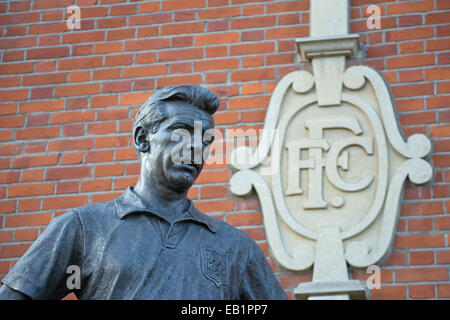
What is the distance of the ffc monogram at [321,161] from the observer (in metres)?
4.48

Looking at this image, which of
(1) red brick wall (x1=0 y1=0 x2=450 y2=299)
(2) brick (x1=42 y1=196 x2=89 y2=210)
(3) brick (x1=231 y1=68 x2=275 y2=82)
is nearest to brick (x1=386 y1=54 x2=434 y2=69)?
(1) red brick wall (x1=0 y1=0 x2=450 y2=299)

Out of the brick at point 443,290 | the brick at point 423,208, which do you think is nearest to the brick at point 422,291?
the brick at point 443,290

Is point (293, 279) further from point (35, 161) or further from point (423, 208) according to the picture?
point (35, 161)

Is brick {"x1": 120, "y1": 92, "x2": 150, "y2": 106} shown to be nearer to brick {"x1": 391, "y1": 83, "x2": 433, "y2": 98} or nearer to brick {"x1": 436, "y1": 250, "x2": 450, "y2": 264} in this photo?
brick {"x1": 391, "y1": 83, "x2": 433, "y2": 98}

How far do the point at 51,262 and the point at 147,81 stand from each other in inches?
98.8

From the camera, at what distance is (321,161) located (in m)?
4.55

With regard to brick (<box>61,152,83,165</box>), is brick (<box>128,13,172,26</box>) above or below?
above

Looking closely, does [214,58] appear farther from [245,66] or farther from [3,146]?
[3,146]

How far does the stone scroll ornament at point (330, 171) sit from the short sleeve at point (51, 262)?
186 centimetres

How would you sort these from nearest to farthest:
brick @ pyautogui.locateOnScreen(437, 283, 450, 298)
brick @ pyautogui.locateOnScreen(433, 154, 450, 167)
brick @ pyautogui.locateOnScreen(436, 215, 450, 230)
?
brick @ pyautogui.locateOnScreen(437, 283, 450, 298), brick @ pyautogui.locateOnScreen(436, 215, 450, 230), brick @ pyautogui.locateOnScreen(433, 154, 450, 167)

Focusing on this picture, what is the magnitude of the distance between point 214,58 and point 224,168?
24.4 inches

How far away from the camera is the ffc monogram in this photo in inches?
177

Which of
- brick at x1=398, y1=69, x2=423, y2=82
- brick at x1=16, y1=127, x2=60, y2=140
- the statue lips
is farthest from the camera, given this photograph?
brick at x1=16, y1=127, x2=60, y2=140

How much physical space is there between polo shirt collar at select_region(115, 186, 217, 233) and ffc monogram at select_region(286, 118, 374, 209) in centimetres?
180
